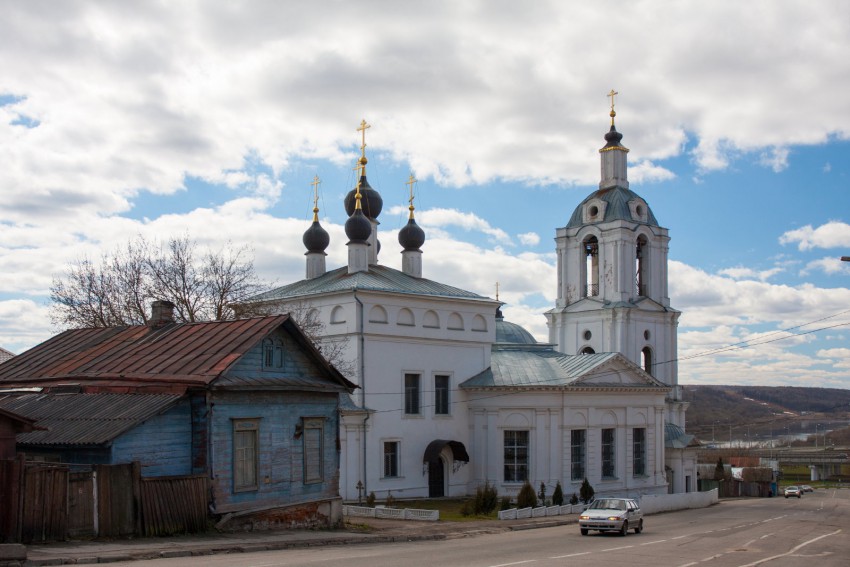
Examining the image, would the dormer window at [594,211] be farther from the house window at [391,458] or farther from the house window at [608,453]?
the house window at [391,458]

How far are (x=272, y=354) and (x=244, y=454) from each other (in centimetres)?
284

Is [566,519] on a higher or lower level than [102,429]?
lower

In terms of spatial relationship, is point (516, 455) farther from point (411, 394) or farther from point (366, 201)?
point (366, 201)

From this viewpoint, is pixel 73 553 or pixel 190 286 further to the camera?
pixel 190 286

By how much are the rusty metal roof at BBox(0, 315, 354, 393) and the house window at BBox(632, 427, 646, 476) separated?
25263 mm

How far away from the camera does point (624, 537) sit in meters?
27.8

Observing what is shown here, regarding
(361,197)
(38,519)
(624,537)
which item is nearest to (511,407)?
(361,197)

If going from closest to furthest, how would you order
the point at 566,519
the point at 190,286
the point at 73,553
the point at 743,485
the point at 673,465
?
the point at 73,553 → the point at 566,519 → the point at 190,286 → the point at 673,465 → the point at 743,485

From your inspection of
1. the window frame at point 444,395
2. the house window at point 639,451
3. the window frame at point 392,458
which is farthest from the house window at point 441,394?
the house window at point 639,451

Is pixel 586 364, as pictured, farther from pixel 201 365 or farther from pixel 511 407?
pixel 201 365

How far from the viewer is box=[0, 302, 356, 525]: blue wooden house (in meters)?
21.8

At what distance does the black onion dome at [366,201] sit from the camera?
49.0 m

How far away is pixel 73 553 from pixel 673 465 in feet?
155

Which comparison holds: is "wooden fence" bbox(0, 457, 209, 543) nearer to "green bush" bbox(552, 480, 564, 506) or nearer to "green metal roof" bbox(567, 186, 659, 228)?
"green bush" bbox(552, 480, 564, 506)
